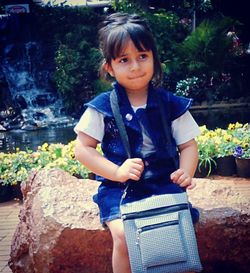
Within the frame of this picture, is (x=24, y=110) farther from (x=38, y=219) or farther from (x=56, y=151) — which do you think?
(x=38, y=219)

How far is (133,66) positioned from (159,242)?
823 mm

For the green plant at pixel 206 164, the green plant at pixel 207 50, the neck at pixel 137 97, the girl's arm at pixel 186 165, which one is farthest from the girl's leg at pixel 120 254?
the green plant at pixel 207 50

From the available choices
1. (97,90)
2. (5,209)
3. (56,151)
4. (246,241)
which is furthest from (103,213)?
(97,90)

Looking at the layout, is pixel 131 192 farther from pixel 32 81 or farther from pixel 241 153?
pixel 32 81

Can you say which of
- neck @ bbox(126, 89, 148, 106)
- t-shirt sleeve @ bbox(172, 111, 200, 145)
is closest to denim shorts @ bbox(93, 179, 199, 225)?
t-shirt sleeve @ bbox(172, 111, 200, 145)

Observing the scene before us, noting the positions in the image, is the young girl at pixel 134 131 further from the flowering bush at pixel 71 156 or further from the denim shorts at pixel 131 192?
the flowering bush at pixel 71 156

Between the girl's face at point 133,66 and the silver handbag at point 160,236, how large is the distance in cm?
58

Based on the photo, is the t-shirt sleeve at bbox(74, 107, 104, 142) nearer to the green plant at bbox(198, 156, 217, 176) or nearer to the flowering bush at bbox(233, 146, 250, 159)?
the green plant at bbox(198, 156, 217, 176)

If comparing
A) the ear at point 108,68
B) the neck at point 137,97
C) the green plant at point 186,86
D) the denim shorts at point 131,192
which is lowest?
the denim shorts at point 131,192

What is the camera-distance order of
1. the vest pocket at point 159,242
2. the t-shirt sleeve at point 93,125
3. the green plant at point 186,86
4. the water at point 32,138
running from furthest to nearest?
1. the green plant at point 186,86
2. the water at point 32,138
3. the t-shirt sleeve at point 93,125
4. the vest pocket at point 159,242

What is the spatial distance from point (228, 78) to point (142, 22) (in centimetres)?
1354

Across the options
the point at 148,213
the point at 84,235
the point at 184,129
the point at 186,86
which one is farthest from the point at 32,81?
the point at 148,213

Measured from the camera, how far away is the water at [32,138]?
9.55 metres

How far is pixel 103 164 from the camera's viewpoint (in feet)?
6.90
